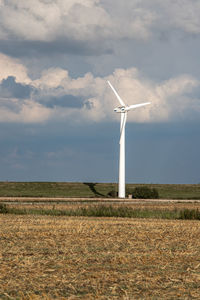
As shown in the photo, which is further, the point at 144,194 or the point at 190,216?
the point at 144,194

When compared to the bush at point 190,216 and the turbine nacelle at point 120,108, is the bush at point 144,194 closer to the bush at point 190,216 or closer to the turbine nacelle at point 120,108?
the turbine nacelle at point 120,108

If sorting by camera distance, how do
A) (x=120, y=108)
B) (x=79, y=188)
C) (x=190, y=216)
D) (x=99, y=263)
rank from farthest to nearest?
1. (x=79, y=188)
2. (x=120, y=108)
3. (x=190, y=216)
4. (x=99, y=263)

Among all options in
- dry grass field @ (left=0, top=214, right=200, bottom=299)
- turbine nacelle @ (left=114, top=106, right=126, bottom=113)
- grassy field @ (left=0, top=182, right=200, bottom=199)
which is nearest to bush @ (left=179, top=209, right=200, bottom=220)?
dry grass field @ (left=0, top=214, right=200, bottom=299)

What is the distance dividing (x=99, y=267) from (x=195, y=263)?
11.5 ft

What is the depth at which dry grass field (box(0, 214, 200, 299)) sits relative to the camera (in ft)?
46.7

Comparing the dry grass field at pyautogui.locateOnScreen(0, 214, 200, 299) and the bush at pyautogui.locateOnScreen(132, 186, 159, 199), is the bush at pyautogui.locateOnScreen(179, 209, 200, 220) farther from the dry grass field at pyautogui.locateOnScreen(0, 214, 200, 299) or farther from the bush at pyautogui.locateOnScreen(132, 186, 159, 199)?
the bush at pyautogui.locateOnScreen(132, 186, 159, 199)

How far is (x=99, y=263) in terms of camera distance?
1864cm

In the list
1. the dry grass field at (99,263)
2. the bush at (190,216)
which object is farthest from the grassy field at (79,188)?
the dry grass field at (99,263)

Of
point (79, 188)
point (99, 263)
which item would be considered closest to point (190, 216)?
point (99, 263)

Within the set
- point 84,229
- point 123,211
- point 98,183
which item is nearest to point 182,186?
point 98,183

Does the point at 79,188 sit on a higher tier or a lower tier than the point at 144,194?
higher

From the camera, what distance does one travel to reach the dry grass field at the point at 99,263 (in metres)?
14.2

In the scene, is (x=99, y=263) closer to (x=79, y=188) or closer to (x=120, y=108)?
(x=120, y=108)

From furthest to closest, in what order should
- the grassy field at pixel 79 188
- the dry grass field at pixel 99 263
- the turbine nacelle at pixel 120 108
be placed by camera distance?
the grassy field at pixel 79 188 < the turbine nacelle at pixel 120 108 < the dry grass field at pixel 99 263
